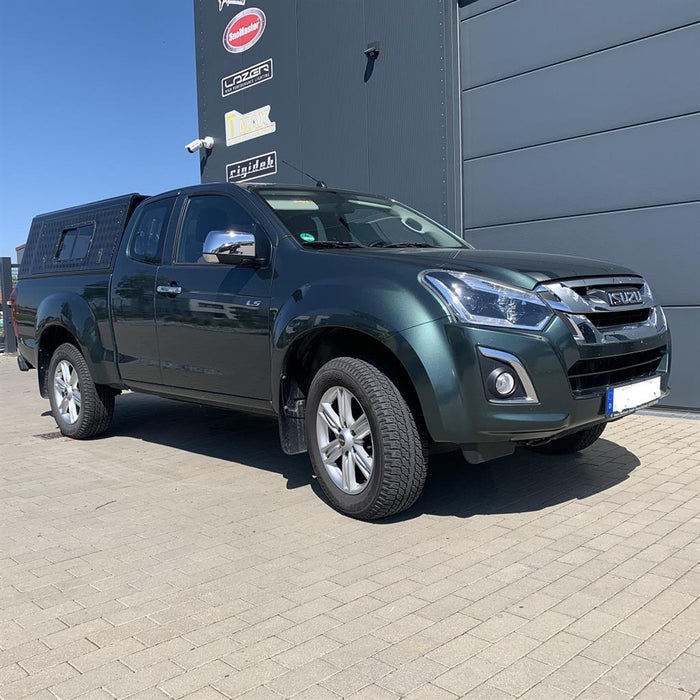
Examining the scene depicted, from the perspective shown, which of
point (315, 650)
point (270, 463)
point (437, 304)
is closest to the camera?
point (315, 650)

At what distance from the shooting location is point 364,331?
3.65 meters

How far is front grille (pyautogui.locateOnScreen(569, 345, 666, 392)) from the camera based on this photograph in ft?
11.4

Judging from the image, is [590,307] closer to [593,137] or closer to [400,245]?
[400,245]

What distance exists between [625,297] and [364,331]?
144 cm

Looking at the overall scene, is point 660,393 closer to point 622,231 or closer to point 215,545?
point 215,545

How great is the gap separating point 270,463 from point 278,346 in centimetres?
141

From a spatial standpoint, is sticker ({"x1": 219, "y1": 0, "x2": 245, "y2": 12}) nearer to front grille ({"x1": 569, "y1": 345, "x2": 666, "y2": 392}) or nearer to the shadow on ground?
the shadow on ground

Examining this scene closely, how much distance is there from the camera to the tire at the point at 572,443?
475cm

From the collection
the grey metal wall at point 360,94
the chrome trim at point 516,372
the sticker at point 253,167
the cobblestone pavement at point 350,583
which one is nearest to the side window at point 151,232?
the cobblestone pavement at point 350,583

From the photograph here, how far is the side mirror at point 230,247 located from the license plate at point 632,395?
2161 mm

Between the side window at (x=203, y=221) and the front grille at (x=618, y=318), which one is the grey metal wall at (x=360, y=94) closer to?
the side window at (x=203, y=221)

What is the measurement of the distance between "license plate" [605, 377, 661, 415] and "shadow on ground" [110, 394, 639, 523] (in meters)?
0.71

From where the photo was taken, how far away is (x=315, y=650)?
2.51 m

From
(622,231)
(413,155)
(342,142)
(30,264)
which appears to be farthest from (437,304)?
(342,142)
